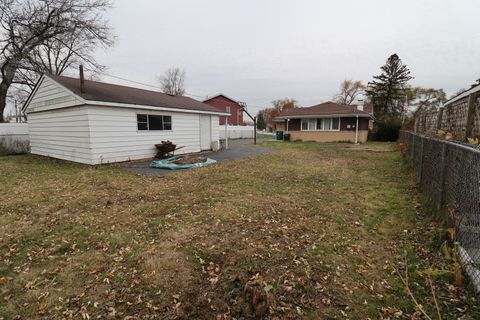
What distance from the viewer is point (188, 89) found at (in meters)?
50.3

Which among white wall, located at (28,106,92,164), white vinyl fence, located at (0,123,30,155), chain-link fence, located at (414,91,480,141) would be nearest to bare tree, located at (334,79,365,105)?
chain-link fence, located at (414,91,480,141)

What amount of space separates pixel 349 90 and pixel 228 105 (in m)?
29.6

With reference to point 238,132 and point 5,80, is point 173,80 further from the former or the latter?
point 5,80

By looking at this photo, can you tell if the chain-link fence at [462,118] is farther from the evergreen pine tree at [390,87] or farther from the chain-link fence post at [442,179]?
the evergreen pine tree at [390,87]

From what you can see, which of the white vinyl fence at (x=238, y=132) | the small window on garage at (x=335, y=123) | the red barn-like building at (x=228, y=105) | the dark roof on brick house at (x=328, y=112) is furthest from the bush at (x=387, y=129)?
the red barn-like building at (x=228, y=105)

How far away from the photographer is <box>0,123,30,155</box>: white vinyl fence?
13766 millimetres

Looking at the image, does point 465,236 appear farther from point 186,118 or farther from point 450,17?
point 186,118

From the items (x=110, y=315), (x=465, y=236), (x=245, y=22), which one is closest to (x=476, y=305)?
(x=465, y=236)

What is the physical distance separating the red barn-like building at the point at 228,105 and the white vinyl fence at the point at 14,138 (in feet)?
75.6

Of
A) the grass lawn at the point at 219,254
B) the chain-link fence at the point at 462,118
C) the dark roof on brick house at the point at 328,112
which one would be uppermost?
the dark roof on brick house at the point at 328,112

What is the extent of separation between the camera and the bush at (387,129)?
72.8 feet

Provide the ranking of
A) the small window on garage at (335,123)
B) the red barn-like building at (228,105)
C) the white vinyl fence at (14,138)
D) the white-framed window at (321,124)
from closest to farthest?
the white vinyl fence at (14,138) < the small window on garage at (335,123) < the white-framed window at (321,124) < the red barn-like building at (228,105)

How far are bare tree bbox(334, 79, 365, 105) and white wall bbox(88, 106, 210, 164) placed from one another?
48.6 m

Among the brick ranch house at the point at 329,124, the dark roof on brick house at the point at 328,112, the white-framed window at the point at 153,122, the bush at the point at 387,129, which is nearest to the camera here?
the white-framed window at the point at 153,122
